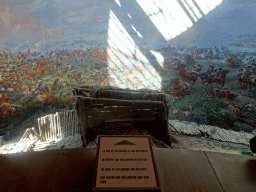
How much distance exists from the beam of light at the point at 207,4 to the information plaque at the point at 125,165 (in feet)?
23.1

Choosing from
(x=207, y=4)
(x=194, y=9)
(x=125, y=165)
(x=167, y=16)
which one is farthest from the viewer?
(x=167, y=16)

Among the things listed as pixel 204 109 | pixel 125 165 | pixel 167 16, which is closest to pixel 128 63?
pixel 167 16

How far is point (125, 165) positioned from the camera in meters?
0.82

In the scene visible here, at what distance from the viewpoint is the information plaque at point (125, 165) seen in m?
0.73

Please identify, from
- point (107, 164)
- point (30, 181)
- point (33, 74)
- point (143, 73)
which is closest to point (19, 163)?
Result: point (30, 181)

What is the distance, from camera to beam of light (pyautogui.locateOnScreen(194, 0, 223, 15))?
20.8ft

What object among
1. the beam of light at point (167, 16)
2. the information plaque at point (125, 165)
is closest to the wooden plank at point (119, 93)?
the information plaque at point (125, 165)

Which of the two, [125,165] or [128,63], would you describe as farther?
[128,63]

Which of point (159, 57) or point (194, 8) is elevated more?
point (194, 8)

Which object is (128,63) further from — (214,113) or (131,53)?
(214,113)

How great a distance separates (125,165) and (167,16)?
23.0ft

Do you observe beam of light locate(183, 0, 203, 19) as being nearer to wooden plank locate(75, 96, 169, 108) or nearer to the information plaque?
wooden plank locate(75, 96, 169, 108)

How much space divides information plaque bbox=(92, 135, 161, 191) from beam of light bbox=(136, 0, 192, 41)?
6.71 metres

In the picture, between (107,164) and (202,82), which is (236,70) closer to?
(202,82)
